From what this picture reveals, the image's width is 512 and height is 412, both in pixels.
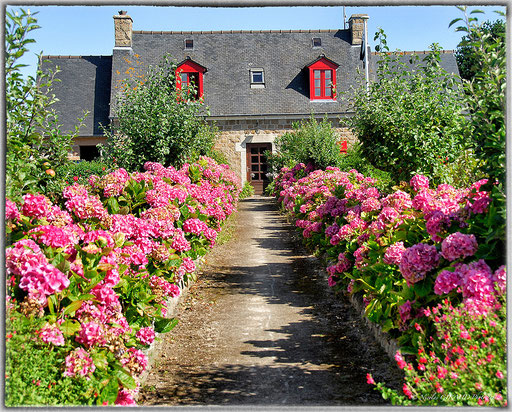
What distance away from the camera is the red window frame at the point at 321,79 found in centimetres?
2142

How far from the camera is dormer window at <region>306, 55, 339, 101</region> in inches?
843

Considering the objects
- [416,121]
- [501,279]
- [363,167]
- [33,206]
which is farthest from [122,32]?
[501,279]

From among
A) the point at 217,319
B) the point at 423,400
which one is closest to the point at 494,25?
the point at 423,400

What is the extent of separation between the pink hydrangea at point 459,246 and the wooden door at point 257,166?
57.9 ft

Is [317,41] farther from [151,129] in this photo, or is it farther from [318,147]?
[151,129]

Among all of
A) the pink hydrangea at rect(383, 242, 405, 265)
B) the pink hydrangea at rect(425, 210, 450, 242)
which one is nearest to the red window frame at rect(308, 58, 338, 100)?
the pink hydrangea at rect(383, 242, 405, 265)

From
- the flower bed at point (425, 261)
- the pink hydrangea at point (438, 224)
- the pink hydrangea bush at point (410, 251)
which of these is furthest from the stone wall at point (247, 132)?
the pink hydrangea at point (438, 224)

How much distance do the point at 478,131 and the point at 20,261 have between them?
2.87 metres

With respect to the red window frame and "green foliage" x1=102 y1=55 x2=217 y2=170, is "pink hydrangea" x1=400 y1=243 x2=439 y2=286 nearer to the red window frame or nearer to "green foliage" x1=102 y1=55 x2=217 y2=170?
"green foliage" x1=102 y1=55 x2=217 y2=170

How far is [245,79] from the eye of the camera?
21547 millimetres

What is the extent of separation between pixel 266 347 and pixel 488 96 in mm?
2734

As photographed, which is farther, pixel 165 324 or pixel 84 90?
pixel 84 90

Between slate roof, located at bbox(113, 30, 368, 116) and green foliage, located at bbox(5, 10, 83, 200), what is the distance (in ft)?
50.2

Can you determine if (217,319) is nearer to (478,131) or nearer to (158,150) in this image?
(478,131)
